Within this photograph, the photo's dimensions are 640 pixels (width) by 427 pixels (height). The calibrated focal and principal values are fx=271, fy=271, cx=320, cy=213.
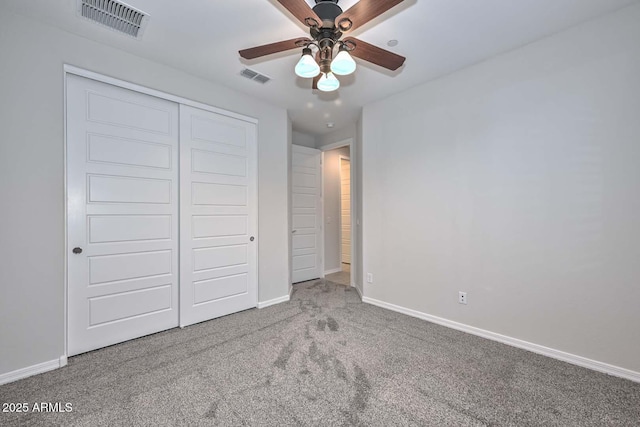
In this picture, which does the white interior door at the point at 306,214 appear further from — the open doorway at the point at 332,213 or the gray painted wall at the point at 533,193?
the gray painted wall at the point at 533,193

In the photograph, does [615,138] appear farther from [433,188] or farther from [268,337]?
A: [268,337]

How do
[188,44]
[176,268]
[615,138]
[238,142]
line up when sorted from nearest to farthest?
1. [615,138]
2. [188,44]
3. [176,268]
4. [238,142]

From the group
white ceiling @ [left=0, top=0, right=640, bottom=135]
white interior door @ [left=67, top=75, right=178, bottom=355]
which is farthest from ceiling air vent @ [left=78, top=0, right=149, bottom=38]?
white interior door @ [left=67, top=75, right=178, bottom=355]

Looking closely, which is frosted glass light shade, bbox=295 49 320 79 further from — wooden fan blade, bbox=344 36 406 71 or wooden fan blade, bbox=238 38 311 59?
wooden fan blade, bbox=344 36 406 71

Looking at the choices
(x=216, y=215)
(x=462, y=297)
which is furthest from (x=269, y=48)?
(x=462, y=297)

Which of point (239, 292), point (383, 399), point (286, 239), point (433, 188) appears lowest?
point (383, 399)

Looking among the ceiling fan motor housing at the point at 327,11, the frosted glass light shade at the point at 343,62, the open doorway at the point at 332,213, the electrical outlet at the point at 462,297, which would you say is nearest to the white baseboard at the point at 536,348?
the electrical outlet at the point at 462,297

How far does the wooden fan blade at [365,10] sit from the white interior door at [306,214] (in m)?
3.04

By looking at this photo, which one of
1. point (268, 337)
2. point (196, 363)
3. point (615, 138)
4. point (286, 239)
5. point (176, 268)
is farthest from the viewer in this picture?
point (286, 239)

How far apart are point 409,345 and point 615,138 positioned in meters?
2.32

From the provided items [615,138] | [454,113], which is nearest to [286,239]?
[454,113]

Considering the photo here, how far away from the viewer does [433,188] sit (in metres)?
3.07

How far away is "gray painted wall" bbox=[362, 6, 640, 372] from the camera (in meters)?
2.04

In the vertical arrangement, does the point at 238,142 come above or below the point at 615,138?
above
